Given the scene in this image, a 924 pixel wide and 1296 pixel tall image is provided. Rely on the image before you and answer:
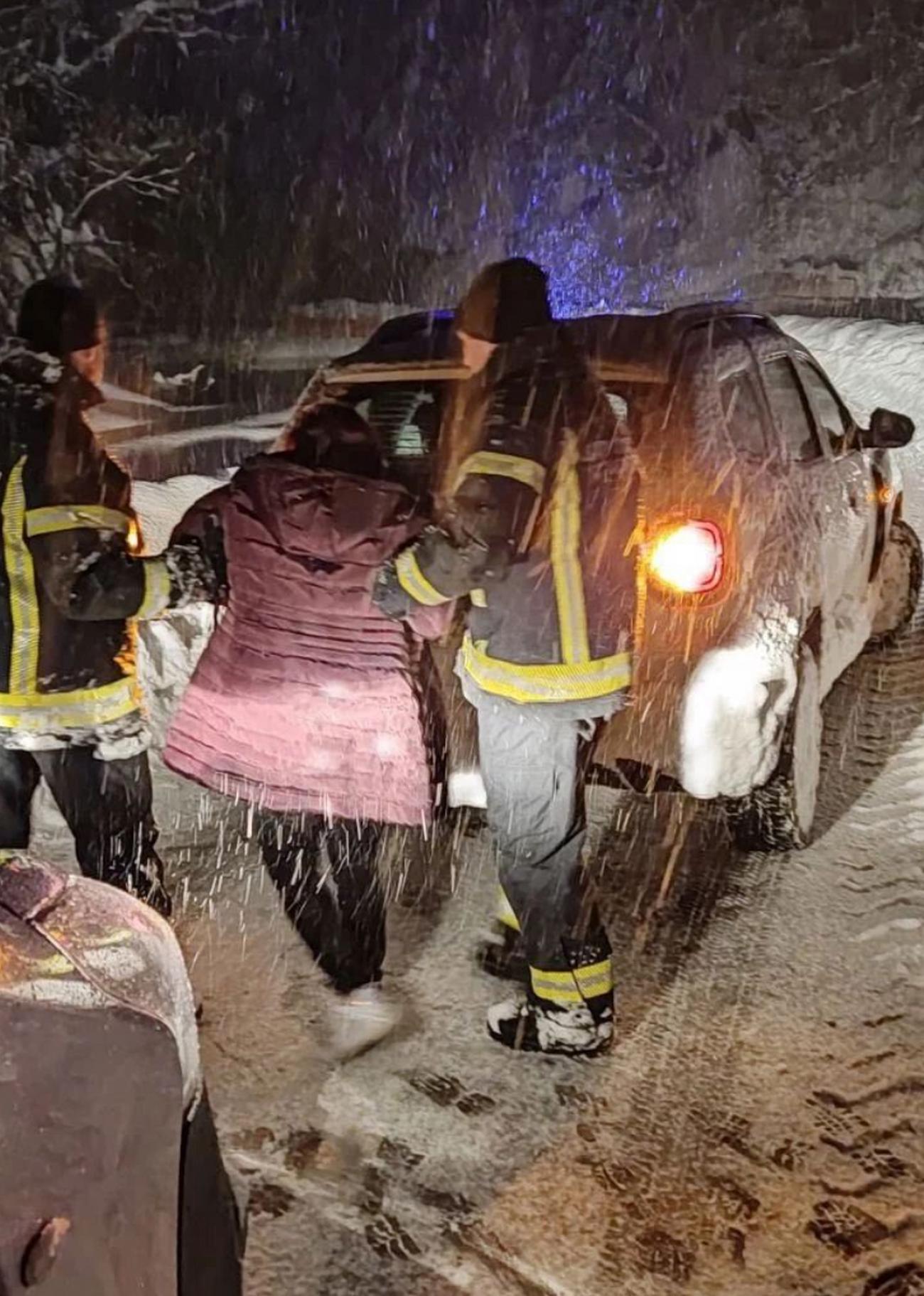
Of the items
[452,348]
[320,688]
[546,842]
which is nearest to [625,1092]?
[546,842]

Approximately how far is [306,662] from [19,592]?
475 mm

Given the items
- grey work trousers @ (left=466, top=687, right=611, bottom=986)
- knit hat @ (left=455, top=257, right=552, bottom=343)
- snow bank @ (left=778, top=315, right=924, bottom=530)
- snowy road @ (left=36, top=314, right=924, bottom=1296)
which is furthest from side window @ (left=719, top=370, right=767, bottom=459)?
snow bank @ (left=778, top=315, right=924, bottom=530)

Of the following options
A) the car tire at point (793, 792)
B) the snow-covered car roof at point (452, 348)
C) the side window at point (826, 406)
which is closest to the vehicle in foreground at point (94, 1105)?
the snow-covered car roof at point (452, 348)

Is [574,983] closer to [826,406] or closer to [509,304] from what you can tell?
[509,304]

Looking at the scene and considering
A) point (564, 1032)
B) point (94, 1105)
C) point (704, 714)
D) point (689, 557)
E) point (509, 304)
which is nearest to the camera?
point (94, 1105)

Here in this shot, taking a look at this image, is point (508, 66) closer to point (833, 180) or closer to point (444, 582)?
point (833, 180)

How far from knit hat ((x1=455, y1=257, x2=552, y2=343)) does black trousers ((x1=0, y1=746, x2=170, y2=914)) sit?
94cm

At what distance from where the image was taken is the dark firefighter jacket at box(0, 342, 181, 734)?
6.16 ft

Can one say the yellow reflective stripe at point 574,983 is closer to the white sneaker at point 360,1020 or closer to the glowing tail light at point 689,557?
the white sneaker at point 360,1020

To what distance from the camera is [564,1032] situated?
216 cm

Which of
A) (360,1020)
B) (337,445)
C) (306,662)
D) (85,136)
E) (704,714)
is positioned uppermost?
(85,136)

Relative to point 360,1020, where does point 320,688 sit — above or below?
above

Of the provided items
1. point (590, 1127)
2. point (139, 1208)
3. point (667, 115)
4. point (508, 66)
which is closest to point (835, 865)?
point (590, 1127)

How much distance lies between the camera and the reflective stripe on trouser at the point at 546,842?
6.66ft
